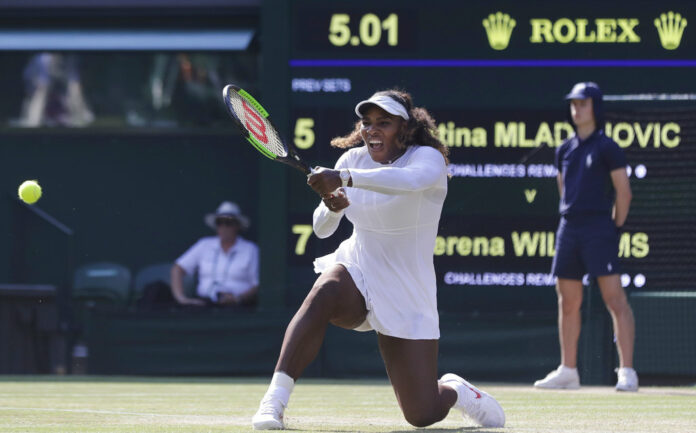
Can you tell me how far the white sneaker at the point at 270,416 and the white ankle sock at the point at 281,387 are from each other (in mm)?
19

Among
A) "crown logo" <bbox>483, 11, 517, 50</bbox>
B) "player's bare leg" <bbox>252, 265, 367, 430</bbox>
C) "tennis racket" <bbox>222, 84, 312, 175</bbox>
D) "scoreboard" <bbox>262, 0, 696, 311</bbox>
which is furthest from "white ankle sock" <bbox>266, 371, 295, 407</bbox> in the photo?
"crown logo" <bbox>483, 11, 517, 50</bbox>

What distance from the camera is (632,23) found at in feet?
31.5

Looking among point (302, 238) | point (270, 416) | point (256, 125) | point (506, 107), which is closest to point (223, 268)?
point (302, 238)

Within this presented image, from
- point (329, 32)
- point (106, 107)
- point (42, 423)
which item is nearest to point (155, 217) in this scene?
point (106, 107)

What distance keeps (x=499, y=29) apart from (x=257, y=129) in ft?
15.5

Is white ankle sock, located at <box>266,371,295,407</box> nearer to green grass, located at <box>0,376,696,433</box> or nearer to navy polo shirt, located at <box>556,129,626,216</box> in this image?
green grass, located at <box>0,376,696,433</box>

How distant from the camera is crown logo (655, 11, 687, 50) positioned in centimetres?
957

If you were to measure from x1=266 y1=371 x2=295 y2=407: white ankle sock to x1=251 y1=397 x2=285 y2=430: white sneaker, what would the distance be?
2cm

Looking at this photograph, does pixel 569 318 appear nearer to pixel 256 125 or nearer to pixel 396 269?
pixel 396 269

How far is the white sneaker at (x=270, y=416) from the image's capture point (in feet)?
16.1

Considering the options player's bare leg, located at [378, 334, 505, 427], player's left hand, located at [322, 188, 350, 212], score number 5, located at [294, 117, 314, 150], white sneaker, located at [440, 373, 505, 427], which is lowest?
white sneaker, located at [440, 373, 505, 427]

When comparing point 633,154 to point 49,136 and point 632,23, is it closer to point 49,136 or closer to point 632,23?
point 632,23

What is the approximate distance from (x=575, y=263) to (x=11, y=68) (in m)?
6.45

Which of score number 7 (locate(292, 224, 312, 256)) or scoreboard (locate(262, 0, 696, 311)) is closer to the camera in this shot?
scoreboard (locate(262, 0, 696, 311))
